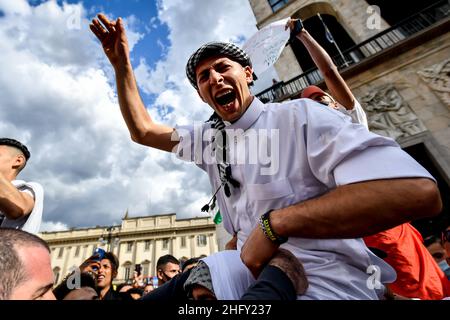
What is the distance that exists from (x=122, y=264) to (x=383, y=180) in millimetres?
40696

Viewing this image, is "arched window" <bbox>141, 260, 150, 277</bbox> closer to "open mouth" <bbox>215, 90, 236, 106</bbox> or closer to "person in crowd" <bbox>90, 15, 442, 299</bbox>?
"person in crowd" <bbox>90, 15, 442, 299</bbox>

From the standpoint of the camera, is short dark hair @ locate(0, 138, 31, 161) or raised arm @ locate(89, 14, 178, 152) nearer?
raised arm @ locate(89, 14, 178, 152)

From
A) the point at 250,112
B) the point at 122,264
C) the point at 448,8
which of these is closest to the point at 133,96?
the point at 250,112

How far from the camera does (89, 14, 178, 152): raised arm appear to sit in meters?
1.46

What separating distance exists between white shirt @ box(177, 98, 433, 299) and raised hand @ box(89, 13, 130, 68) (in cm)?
105

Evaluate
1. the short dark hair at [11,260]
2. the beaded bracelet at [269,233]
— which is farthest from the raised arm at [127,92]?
the beaded bracelet at [269,233]

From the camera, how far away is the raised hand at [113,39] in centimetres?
151

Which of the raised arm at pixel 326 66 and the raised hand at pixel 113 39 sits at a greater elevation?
the raised arm at pixel 326 66

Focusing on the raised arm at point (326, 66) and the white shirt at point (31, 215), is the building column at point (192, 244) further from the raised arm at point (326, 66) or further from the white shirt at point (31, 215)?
the raised arm at point (326, 66)

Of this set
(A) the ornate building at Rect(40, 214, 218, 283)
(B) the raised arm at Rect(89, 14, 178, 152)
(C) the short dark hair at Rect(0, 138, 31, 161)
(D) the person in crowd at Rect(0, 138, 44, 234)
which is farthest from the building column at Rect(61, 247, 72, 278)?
(B) the raised arm at Rect(89, 14, 178, 152)

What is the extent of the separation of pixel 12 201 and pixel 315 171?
2.38 m

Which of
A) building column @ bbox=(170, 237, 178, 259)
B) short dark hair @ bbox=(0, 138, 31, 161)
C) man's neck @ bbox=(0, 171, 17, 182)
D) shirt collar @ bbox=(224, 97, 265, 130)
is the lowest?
shirt collar @ bbox=(224, 97, 265, 130)

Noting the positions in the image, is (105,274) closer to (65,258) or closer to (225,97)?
(225,97)
